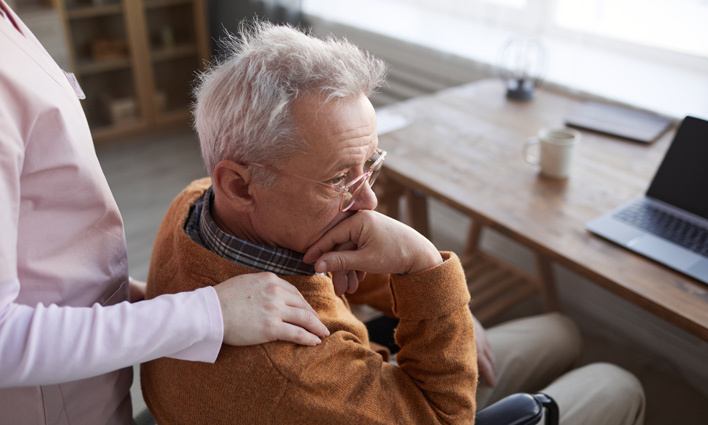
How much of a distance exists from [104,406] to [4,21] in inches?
23.7

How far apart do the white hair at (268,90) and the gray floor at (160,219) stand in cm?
62

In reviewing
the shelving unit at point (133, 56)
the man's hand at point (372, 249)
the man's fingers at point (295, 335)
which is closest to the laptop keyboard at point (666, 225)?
the man's hand at point (372, 249)

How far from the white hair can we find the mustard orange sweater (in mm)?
180

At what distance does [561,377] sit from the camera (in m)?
1.36

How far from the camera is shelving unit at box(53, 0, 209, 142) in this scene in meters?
3.64

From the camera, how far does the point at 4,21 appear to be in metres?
0.77

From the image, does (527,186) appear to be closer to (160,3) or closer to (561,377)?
(561,377)

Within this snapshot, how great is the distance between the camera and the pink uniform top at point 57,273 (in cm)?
69

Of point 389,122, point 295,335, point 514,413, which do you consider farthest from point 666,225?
point 295,335

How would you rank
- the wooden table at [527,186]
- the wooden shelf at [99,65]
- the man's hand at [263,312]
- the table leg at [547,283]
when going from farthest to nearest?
1. the wooden shelf at [99,65]
2. the table leg at [547,283]
3. the wooden table at [527,186]
4. the man's hand at [263,312]

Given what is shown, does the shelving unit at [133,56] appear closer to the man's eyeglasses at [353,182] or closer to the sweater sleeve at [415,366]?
the man's eyeglasses at [353,182]

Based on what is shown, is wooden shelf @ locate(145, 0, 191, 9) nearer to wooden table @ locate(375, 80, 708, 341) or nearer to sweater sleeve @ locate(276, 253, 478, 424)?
wooden table @ locate(375, 80, 708, 341)

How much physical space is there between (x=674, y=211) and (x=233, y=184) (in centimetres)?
111

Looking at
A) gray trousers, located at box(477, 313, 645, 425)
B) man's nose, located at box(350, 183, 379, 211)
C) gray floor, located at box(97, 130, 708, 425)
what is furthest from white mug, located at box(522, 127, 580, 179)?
gray floor, located at box(97, 130, 708, 425)
